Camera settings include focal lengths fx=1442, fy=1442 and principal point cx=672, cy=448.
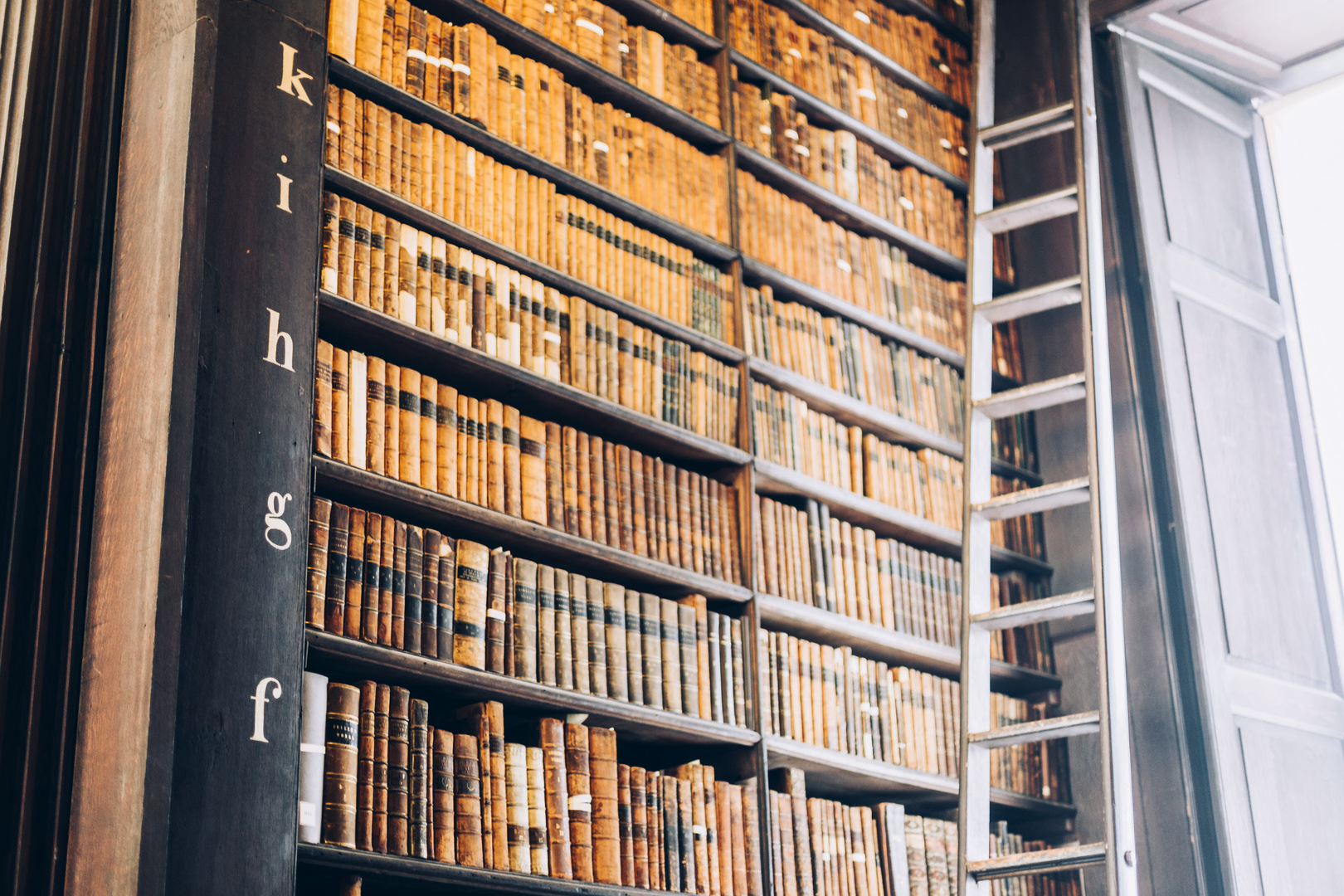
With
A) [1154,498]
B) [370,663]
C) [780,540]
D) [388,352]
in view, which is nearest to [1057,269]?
[1154,498]

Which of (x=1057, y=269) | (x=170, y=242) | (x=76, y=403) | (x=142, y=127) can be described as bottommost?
(x=76, y=403)

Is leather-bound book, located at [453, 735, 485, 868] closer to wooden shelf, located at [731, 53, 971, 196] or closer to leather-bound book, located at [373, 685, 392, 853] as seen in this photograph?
leather-bound book, located at [373, 685, 392, 853]

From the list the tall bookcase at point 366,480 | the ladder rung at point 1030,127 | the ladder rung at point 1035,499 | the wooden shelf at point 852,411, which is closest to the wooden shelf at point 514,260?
the tall bookcase at point 366,480

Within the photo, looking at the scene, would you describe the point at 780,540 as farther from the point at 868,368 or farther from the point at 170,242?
the point at 170,242

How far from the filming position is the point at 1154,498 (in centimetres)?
364

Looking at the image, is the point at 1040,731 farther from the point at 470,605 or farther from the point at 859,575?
the point at 470,605

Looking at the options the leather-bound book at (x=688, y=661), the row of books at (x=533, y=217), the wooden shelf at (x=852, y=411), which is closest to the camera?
the row of books at (x=533, y=217)

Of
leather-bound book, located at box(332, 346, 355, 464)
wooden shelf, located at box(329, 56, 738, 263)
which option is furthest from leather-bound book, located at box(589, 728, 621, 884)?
wooden shelf, located at box(329, 56, 738, 263)

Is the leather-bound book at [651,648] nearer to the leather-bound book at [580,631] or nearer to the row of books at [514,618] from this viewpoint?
the row of books at [514,618]

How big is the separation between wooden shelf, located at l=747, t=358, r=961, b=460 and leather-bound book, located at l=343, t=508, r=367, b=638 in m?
1.14

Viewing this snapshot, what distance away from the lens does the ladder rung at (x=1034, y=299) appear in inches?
128

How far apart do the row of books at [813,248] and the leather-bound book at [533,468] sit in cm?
87

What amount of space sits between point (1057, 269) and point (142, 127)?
8.82 ft

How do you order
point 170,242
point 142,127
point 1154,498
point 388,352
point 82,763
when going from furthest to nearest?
point 1154,498 < point 388,352 < point 142,127 < point 170,242 < point 82,763
